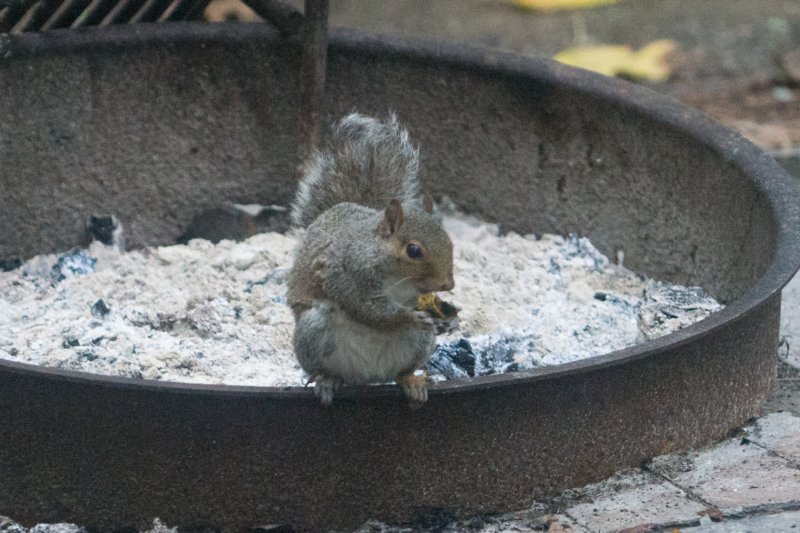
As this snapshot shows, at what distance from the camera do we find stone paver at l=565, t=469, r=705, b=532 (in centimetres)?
305

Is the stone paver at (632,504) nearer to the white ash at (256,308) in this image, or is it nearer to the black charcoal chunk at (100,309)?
the white ash at (256,308)

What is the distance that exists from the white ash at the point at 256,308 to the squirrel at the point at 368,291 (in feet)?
1.83

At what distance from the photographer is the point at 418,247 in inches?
112

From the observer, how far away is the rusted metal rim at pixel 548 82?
2.97 metres

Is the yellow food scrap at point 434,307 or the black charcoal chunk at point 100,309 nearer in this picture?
the yellow food scrap at point 434,307

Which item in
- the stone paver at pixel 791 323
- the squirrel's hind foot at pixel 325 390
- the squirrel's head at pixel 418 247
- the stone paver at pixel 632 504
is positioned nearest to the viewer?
the squirrel's head at pixel 418 247

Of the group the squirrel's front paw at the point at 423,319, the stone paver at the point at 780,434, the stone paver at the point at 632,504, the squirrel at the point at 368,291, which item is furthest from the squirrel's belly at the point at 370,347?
the stone paver at the point at 780,434

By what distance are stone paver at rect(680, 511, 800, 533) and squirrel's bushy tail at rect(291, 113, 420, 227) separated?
3.69ft

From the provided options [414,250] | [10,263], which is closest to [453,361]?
[414,250]

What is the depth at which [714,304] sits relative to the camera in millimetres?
4043

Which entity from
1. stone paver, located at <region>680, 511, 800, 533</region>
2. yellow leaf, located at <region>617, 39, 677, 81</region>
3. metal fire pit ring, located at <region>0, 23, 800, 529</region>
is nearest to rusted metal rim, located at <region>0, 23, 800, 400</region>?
metal fire pit ring, located at <region>0, 23, 800, 529</region>

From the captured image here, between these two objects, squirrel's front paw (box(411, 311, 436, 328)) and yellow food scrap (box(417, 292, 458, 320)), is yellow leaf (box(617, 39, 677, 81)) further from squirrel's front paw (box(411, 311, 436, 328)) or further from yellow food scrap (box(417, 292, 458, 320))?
squirrel's front paw (box(411, 311, 436, 328))

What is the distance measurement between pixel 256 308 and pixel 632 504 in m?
1.44

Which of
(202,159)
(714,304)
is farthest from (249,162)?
(714,304)
